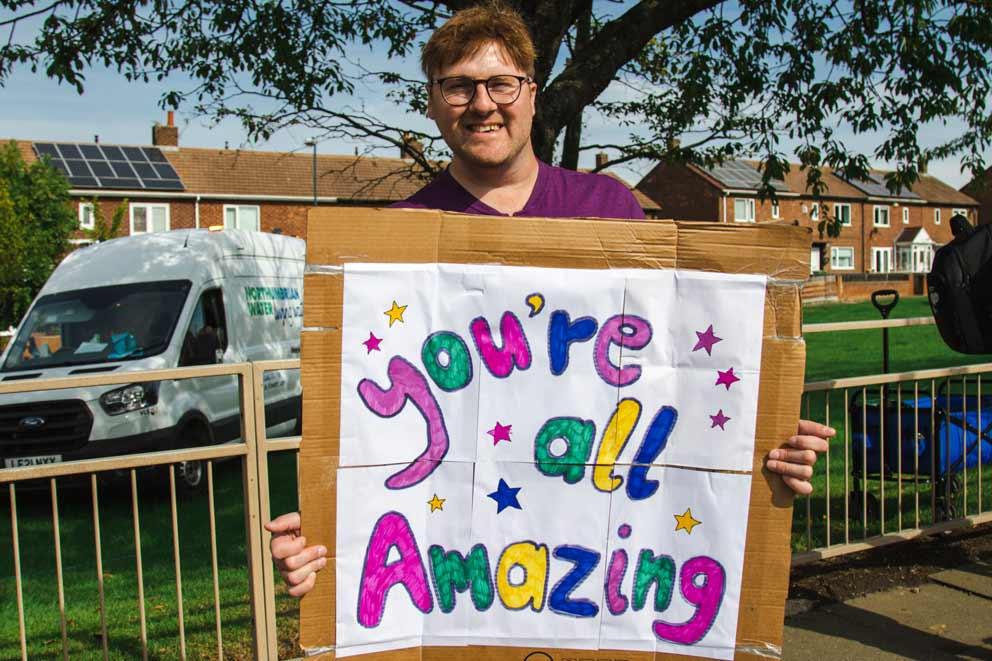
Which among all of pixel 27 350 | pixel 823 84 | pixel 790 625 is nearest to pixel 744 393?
pixel 790 625

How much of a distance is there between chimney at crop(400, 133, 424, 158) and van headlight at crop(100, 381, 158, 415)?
3.47m

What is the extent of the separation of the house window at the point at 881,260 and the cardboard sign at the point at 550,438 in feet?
211

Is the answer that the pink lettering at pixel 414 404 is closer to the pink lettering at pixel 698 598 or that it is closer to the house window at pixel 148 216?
the pink lettering at pixel 698 598

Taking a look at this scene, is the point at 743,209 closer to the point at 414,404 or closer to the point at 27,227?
the point at 27,227

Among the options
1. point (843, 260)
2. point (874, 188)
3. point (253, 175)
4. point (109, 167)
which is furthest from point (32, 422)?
point (874, 188)

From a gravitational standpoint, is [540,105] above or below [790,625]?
above

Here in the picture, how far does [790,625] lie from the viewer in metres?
4.76

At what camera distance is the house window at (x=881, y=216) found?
62.3 m

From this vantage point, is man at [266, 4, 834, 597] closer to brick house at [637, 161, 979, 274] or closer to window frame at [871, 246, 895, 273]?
brick house at [637, 161, 979, 274]

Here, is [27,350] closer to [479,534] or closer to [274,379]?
[274,379]

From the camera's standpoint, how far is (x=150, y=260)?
409 inches

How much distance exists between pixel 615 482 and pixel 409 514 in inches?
15.9

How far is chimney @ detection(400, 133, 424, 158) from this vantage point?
23.7 ft

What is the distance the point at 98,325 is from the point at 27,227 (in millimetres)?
23570
